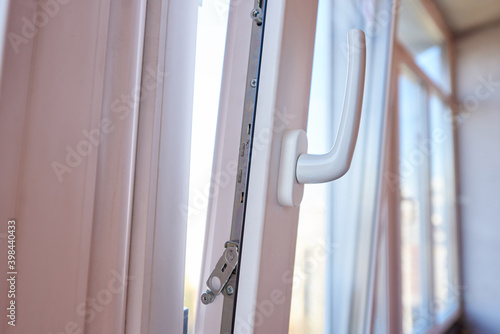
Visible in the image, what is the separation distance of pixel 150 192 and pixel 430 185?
8.50 ft

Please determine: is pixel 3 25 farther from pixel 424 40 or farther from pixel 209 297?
pixel 424 40

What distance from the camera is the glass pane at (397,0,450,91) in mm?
2268

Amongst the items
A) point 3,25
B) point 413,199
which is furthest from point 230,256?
point 413,199

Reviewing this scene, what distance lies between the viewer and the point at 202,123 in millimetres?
646

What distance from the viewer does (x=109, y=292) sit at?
19.2 inches

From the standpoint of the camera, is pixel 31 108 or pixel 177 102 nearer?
pixel 31 108

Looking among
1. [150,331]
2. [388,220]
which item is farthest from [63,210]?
[388,220]

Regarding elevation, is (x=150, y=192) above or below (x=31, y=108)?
below

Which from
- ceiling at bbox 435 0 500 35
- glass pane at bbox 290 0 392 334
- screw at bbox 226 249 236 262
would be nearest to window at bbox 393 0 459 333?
ceiling at bbox 435 0 500 35

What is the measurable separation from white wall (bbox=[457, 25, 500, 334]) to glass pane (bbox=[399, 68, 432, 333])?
544 mm

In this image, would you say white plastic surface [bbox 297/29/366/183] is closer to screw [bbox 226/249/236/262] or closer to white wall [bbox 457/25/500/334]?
screw [bbox 226/249/236/262]

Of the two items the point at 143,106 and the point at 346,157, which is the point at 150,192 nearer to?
the point at 143,106

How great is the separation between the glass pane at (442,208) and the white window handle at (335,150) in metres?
2.52

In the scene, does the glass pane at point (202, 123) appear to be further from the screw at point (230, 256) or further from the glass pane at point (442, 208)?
the glass pane at point (442, 208)
